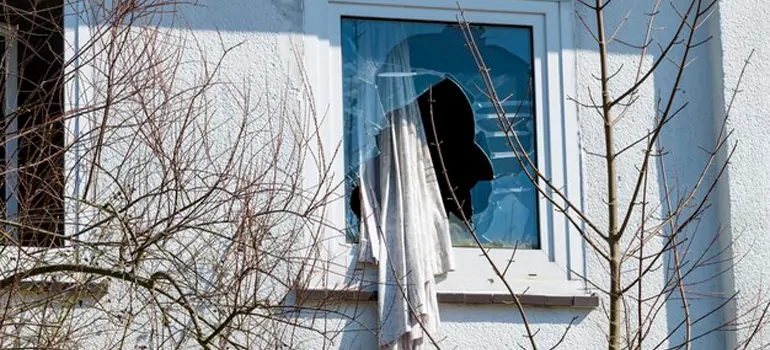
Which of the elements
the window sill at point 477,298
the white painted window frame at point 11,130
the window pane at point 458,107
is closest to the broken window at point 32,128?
the white painted window frame at point 11,130

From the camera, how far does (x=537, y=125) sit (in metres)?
10.2

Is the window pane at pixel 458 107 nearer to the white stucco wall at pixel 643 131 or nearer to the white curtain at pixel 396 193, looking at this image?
the white curtain at pixel 396 193

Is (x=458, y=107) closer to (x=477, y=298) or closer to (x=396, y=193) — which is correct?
(x=396, y=193)

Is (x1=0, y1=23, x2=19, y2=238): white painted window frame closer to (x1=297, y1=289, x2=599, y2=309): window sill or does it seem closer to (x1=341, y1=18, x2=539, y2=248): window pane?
(x1=297, y1=289, x2=599, y2=309): window sill

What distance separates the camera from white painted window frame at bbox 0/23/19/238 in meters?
8.50

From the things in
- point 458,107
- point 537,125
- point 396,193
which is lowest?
point 396,193

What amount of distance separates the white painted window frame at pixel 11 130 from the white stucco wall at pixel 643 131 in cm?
95

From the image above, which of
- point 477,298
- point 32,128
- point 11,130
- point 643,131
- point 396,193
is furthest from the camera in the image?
point 643,131

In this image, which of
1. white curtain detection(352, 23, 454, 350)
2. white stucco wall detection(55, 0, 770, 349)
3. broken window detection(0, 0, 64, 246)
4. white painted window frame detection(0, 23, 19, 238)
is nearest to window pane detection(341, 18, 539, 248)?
white curtain detection(352, 23, 454, 350)

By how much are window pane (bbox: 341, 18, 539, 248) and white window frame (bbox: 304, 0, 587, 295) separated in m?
0.06

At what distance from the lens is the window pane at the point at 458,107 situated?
398 inches

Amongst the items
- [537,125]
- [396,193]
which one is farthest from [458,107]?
[396,193]

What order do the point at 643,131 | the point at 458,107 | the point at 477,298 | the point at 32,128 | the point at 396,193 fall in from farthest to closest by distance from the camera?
the point at 643,131 → the point at 458,107 → the point at 396,193 → the point at 477,298 → the point at 32,128

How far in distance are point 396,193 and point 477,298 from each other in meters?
0.70
